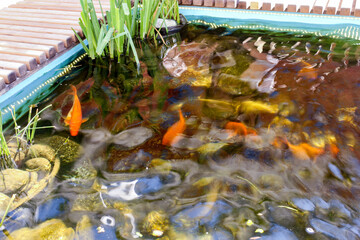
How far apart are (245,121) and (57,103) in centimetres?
156

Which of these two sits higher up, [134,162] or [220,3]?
[220,3]

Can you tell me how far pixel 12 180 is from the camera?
2.03 meters

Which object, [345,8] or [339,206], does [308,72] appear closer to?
[345,8]

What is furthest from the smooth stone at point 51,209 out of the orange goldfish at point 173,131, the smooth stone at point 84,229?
the orange goldfish at point 173,131

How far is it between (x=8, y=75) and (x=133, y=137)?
3.83 feet

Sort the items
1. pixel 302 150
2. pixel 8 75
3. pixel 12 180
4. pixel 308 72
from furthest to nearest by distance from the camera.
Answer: pixel 308 72 → pixel 8 75 → pixel 302 150 → pixel 12 180

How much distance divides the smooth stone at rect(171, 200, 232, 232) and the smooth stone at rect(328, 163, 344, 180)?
0.74m

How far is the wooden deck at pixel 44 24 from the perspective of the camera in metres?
2.86

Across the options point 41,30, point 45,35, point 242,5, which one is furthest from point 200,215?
point 242,5

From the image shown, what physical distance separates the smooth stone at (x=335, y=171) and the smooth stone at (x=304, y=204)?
308mm

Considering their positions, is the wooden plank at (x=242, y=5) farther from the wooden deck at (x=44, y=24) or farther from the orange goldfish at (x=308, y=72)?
the orange goldfish at (x=308, y=72)

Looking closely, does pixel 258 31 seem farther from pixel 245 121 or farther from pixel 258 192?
pixel 258 192

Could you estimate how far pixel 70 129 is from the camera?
8.19ft

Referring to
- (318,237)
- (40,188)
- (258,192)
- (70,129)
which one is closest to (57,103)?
(70,129)
